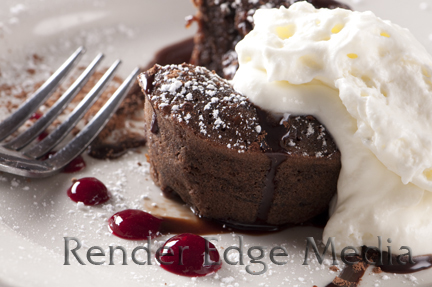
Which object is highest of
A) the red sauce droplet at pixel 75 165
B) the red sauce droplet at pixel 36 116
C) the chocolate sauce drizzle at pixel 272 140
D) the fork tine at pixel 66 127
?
the chocolate sauce drizzle at pixel 272 140

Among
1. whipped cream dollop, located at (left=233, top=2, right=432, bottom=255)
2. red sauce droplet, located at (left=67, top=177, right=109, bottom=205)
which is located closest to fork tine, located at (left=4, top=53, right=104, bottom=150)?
red sauce droplet, located at (left=67, top=177, right=109, bottom=205)

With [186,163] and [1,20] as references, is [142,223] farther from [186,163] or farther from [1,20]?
[1,20]

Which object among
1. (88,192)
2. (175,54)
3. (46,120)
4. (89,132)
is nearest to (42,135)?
(46,120)

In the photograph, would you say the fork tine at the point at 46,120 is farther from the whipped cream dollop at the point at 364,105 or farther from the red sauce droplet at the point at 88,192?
the whipped cream dollop at the point at 364,105

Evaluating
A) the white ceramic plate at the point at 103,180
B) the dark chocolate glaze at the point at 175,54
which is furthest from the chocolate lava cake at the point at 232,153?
the dark chocolate glaze at the point at 175,54

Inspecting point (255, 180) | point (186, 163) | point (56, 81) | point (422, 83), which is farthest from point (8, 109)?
point (422, 83)

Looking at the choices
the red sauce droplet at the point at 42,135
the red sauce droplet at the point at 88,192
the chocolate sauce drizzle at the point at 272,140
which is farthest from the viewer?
the red sauce droplet at the point at 42,135

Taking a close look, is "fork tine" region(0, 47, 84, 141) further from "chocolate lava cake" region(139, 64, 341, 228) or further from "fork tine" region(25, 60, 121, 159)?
"chocolate lava cake" region(139, 64, 341, 228)
